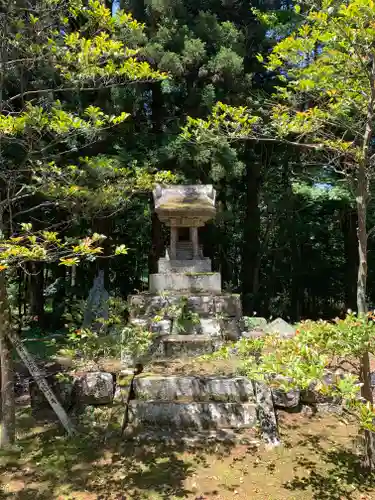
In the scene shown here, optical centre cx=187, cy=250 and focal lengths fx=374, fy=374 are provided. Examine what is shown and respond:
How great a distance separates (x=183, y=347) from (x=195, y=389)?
1675mm

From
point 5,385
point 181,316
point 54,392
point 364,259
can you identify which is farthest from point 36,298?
point 364,259

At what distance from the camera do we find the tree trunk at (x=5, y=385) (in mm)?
4617

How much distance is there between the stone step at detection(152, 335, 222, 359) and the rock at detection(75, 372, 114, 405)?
5.68 feet

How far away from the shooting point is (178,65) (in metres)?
11.5

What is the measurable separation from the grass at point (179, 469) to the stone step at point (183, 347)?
2404 mm

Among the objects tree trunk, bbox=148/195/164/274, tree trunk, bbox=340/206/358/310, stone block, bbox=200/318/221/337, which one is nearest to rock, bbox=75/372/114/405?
stone block, bbox=200/318/221/337

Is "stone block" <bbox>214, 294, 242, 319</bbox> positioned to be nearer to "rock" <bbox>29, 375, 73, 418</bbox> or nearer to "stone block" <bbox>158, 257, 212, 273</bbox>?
"stone block" <bbox>158, 257, 212, 273</bbox>

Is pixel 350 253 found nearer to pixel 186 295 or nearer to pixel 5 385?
pixel 186 295

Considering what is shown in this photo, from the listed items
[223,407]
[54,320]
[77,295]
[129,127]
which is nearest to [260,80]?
[129,127]

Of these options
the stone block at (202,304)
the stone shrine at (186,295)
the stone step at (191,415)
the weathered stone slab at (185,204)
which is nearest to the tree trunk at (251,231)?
the stone shrine at (186,295)

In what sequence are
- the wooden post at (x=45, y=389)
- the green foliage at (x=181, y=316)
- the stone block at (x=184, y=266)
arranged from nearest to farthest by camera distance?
the wooden post at (x=45, y=389)
the green foliage at (x=181, y=316)
the stone block at (x=184, y=266)

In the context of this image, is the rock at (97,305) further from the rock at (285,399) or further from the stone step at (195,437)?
the rock at (285,399)

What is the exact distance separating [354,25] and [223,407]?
4.95m

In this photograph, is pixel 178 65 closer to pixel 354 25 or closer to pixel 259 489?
pixel 354 25
